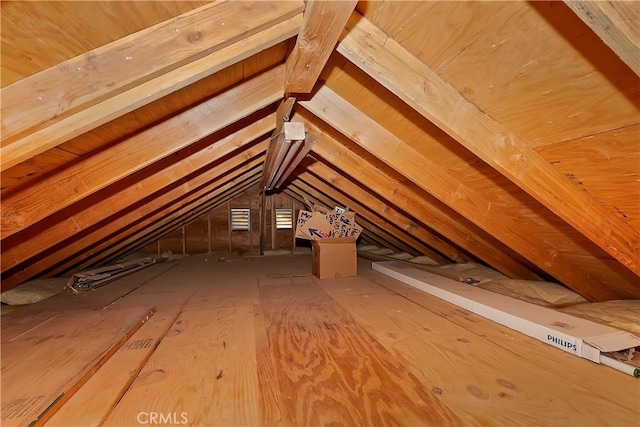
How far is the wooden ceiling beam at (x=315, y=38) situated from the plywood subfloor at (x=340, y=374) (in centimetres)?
140

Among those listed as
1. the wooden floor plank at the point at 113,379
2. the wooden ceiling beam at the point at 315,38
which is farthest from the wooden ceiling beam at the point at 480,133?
the wooden floor plank at the point at 113,379

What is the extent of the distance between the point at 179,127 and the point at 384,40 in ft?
4.13

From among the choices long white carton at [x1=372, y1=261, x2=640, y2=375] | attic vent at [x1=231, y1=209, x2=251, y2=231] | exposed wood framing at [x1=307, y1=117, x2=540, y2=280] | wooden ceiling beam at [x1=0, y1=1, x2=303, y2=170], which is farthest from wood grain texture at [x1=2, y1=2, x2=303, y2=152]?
attic vent at [x1=231, y1=209, x2=251, y2=231]

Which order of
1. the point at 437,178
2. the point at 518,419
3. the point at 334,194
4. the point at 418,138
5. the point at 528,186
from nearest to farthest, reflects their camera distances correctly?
1. the point at 518,419
2. the point at 528,186
3. the point at 418,138
4. the point at 437,178
5. the point at 334,194

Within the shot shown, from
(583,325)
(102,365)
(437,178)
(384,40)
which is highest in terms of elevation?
(384,40)

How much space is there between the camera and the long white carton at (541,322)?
1428 millimetres

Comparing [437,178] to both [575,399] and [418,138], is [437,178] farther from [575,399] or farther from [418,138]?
[575,399]

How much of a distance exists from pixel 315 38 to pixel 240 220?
6.01 metres

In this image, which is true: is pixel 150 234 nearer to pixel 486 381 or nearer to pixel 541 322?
pixel 486 381

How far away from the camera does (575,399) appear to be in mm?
1125

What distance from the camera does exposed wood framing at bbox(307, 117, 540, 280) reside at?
2508 millimetres

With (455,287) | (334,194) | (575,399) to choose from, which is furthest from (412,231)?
(575,399)

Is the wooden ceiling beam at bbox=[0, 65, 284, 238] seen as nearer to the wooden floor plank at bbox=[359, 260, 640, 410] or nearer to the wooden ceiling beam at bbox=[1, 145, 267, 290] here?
A: the wooden ceiling beam at bbox=[1, 145, 267, 290]

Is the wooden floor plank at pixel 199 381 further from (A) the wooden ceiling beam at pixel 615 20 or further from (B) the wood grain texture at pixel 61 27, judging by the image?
(A) the wooden ceiling beam at pixel 615 20
